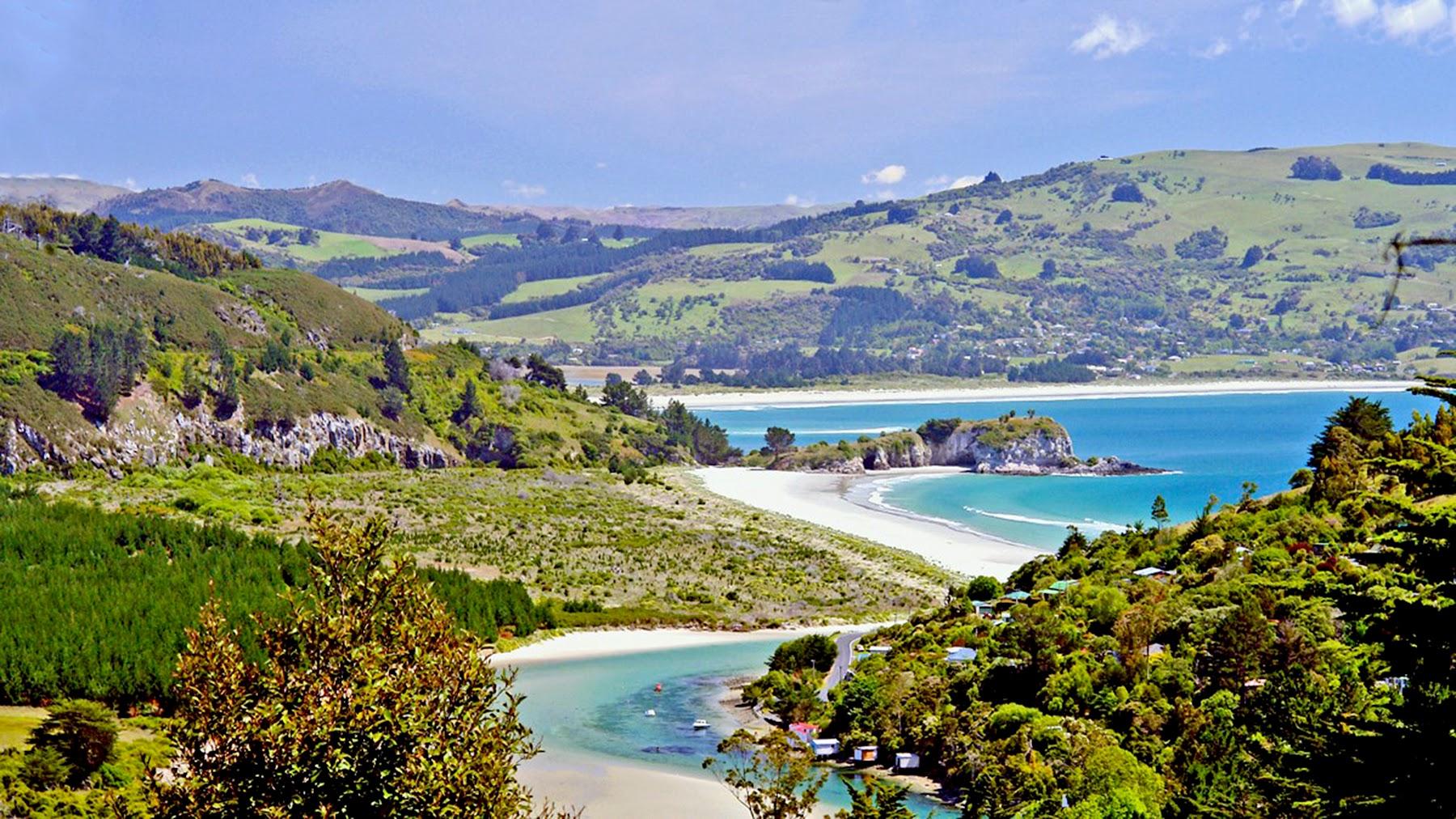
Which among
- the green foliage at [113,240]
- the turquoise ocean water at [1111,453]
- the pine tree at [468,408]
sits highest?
the green foliage at [113,240]

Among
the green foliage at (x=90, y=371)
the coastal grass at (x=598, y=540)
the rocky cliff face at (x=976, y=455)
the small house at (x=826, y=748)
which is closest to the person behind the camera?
the small house at (x=826, y=748)

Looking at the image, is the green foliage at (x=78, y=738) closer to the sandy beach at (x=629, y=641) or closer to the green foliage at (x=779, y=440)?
the sandy beach at (x=629, y=641)

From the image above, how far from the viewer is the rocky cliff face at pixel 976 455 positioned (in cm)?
11500

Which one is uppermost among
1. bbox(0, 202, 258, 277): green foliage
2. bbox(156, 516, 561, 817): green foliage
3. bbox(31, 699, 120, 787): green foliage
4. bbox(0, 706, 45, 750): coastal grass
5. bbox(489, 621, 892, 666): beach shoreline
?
bbox(0, 202, 258, 277): green foliage

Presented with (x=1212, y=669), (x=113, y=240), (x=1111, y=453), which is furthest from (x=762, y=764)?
(x=1111, y=453)

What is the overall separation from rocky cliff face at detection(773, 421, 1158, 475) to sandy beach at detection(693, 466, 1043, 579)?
5.68ft

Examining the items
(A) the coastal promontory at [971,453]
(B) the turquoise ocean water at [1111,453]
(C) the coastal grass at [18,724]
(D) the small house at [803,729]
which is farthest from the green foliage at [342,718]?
(A) the coastal promontory at [971,453]

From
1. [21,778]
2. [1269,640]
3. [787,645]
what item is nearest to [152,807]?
[21,778]

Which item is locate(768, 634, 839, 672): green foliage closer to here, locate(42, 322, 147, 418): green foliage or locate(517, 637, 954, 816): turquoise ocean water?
locate(517, 637, 954, 816): turquoise ocean water

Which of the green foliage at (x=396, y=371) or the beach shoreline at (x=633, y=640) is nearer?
the beach shoreline at (x=633, y=640)

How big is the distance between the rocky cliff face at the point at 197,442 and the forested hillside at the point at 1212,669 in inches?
2022

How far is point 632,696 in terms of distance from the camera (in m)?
38.4

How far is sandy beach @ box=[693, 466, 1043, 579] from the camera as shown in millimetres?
67125

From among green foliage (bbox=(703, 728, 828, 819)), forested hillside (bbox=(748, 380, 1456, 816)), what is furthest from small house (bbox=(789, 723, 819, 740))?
green foliage (bbox=(703, 728, 828, 819))
